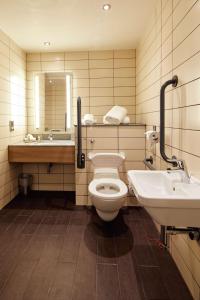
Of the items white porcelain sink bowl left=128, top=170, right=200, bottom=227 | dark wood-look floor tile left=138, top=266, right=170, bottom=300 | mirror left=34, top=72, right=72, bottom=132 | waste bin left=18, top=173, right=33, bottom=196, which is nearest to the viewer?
white porcelain sink bowl left=128, top=170, right=200, bottom=227

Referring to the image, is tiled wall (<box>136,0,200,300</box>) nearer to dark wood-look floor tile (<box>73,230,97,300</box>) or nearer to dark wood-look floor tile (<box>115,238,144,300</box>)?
dark wood-look floor tile (<box>115,238,144,300</box>)

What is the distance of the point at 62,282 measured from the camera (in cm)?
143

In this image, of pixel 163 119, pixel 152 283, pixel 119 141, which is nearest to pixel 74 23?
pixel 119 141

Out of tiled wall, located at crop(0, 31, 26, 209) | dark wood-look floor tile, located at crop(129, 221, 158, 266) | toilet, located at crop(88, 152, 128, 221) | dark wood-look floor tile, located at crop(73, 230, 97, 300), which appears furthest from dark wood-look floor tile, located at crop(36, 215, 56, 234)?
dark wood-look floor tile, located at crop(129, 221, 158, 266)

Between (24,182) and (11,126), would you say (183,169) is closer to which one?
(11,126)

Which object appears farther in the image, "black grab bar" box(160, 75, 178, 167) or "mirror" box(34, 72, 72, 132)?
"mirror" box(34, 72, 72, 132)

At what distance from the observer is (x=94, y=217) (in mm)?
2430

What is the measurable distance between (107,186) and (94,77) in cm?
183

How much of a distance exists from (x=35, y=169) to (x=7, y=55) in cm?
173

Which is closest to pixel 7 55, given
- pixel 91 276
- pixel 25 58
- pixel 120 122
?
pixel 25 58

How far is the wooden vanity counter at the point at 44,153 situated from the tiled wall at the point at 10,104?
141 mm

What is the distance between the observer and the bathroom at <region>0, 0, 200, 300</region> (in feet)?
4.42

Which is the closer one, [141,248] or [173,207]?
[173,207]

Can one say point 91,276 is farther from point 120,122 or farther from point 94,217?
point 120,122
